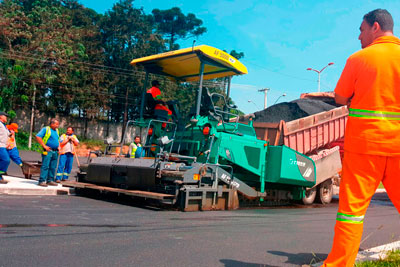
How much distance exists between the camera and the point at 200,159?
7699 mm

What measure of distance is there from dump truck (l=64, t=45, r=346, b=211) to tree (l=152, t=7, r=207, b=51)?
126 feet

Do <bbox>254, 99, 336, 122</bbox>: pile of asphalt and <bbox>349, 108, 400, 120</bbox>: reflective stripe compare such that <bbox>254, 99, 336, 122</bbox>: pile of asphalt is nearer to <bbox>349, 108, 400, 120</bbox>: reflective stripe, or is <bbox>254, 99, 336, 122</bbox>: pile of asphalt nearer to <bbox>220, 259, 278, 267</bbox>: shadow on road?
<bbox>220, 259, 278, 267</bbox>: shadow on road

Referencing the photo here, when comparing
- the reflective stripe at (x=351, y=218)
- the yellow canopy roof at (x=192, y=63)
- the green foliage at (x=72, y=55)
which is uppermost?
the green foliage at (x=72, y=55)

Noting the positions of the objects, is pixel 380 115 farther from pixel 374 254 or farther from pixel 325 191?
pixel 325 191

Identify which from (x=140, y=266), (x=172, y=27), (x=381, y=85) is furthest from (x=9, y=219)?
(x=172, y=27)

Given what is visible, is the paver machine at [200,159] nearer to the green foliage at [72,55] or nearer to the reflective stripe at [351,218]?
the reflective stripe at [351,218]

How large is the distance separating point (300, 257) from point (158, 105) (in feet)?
16.4

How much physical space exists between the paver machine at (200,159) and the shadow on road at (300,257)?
290 centimetres

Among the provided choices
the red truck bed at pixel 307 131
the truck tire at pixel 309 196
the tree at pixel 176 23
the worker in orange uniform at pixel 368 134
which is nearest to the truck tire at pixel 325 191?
the truck tire at pixel 309 196

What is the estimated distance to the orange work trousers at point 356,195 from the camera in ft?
Result: 8.98

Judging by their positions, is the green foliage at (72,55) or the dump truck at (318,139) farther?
the green foliage at (72,55)

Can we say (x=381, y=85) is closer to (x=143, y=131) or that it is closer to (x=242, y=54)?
(x=143, y=131)

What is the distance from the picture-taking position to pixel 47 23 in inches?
1139

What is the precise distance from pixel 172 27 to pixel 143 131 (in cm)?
3947
